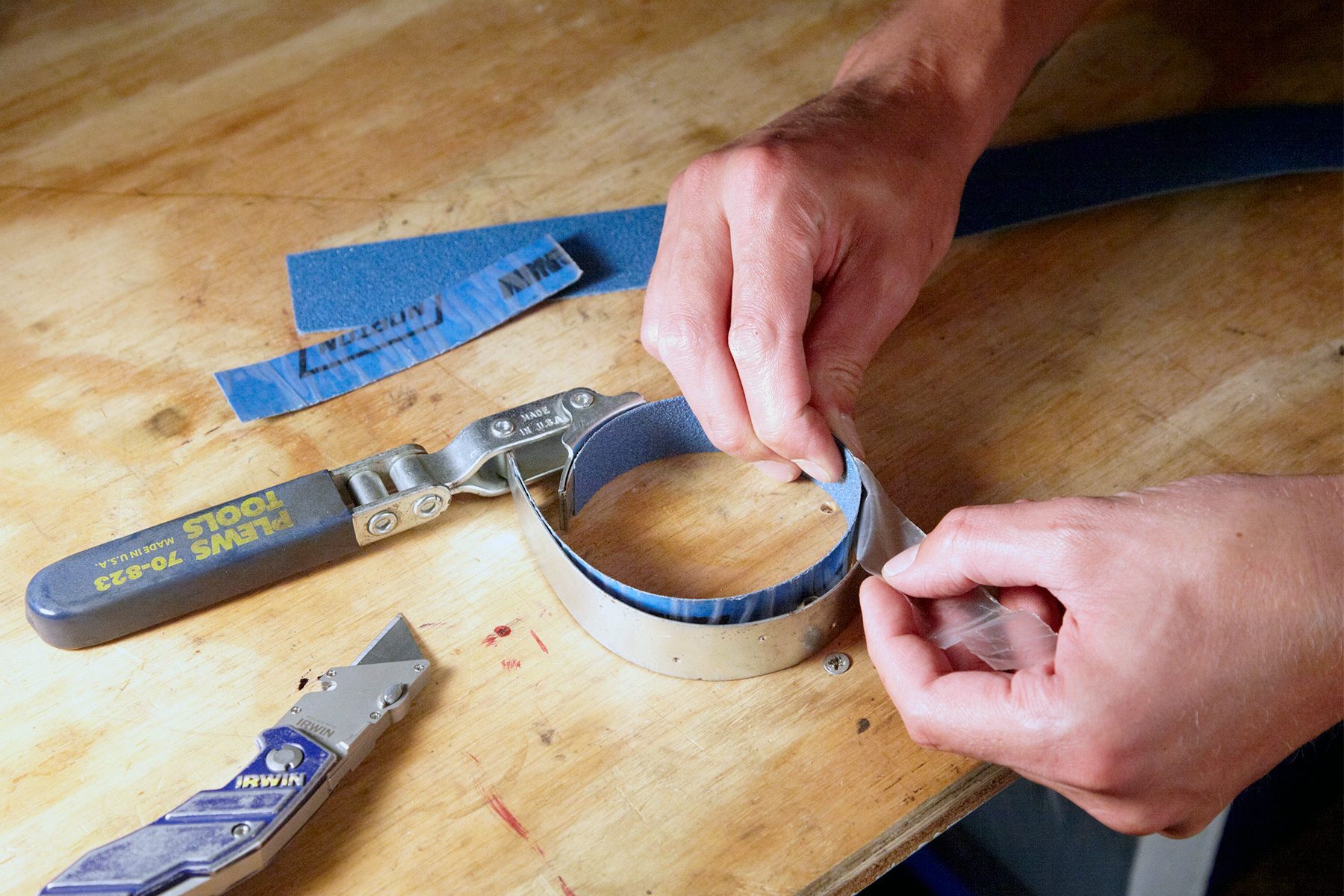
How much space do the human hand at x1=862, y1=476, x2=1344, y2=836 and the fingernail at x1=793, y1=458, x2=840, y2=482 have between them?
0.61 feet

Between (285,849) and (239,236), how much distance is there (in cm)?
81

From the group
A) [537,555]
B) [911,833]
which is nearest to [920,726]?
[911,833]

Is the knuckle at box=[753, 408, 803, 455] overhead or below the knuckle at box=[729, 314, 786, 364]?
below

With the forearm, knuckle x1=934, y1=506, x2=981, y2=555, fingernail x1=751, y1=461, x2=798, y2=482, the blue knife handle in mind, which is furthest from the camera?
the forearm

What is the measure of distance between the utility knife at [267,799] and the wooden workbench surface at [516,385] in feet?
0.11

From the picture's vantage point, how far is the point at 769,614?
982 mm

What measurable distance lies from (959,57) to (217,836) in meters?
1.10

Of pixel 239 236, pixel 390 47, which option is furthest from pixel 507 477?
pixel 390 47

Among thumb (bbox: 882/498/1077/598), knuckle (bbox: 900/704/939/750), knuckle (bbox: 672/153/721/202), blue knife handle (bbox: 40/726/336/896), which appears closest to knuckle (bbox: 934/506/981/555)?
thumb (bbox: 882/498/1077/598)

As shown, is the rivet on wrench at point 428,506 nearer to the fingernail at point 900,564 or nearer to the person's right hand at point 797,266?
the person's right hand at point 797,266

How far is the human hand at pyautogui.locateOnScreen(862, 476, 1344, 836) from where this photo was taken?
2.78 feet

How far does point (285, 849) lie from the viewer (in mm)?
900

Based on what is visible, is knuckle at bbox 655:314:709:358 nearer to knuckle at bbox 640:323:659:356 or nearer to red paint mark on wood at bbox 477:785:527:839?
knuckle at bbox 640:323:659:356

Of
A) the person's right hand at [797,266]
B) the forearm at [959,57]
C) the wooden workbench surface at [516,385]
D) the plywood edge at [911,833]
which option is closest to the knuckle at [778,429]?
the person's right hand at [797,266]
